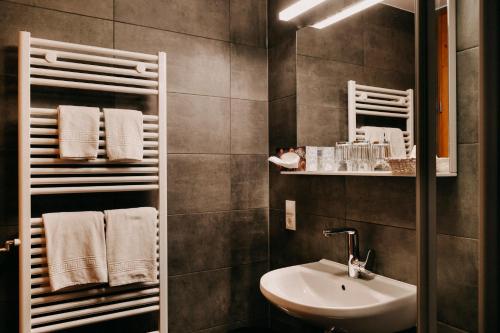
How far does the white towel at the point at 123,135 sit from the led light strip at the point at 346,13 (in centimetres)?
94

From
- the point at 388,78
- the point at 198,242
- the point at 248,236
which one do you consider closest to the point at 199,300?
the point at 198,242

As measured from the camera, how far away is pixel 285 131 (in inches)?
→ 75.2

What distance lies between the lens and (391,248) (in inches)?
54.6

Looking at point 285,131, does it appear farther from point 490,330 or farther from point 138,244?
point 490,330

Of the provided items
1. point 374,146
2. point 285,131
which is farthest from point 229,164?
point 374,146

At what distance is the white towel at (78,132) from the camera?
4.61ft

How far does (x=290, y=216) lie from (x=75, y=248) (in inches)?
38.6

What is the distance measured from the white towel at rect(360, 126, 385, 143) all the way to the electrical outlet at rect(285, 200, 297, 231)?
529 millimetres

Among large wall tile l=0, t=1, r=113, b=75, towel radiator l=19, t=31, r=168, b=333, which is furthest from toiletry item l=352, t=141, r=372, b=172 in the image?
large wall tile l=0, t=1, r=113, b=75

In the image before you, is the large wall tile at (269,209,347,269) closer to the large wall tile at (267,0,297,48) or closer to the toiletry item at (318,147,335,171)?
the toiletry item at (318,147,335,171)

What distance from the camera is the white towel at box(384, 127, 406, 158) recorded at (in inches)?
52.1

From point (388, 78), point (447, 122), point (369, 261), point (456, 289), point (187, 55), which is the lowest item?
point (369, 261)

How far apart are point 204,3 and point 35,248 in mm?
1343

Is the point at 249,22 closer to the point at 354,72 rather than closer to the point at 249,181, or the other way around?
the point at 354,72
